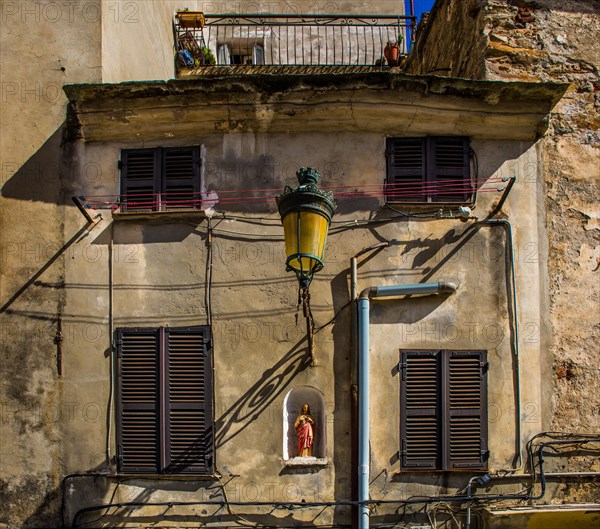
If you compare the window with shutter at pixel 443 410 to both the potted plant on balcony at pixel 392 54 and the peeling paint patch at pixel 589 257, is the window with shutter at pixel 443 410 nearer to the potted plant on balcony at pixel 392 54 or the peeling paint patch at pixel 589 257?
the peeling paint patch at pixel 589 257

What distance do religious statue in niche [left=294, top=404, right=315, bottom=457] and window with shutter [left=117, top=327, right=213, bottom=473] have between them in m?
0.97

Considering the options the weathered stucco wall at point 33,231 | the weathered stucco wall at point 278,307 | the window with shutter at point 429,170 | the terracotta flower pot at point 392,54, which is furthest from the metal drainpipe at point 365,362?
the terracotta flower pot at point 392,54

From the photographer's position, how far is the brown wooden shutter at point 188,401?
26.6 ft

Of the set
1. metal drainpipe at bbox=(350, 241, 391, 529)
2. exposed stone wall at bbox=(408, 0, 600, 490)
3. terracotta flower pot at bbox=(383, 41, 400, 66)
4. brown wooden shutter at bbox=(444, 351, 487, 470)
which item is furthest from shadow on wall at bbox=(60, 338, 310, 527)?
terracotta flower pot at bbox=(383, 41, 400, 66)

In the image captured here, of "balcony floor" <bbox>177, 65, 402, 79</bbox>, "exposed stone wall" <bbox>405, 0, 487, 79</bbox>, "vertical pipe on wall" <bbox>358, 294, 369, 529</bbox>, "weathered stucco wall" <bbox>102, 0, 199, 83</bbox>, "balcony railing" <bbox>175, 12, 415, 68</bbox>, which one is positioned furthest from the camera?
"balcony railing" <bbox>175, 12, 415, 68</bbox>

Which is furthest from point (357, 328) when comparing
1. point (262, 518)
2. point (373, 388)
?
point (262, 518)

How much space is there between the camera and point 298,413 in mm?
8289

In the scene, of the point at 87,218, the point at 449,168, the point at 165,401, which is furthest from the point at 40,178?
the point at 449,168

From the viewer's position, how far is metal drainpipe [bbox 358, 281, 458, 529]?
787 centimetres

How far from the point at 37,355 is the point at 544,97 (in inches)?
255

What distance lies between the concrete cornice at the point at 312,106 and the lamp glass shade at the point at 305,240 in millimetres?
1915

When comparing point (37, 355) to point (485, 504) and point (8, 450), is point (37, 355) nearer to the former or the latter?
point (8, 450)

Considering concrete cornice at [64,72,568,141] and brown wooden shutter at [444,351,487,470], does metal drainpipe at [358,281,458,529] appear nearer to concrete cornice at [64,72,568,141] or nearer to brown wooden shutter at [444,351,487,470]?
brown wooden shutter at [444,351,487,470]

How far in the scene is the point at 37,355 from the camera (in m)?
8.34
